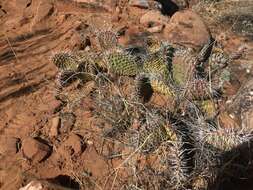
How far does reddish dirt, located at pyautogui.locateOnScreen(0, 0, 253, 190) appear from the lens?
3072mm

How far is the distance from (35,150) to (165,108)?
3.05ft

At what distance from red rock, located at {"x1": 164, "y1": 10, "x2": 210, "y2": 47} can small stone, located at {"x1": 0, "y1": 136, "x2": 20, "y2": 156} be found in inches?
62.6

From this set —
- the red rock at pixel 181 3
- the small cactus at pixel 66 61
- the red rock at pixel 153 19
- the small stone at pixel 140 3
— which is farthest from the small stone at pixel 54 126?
the red rock at pixel 181 3

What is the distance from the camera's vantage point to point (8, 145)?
3.21 m

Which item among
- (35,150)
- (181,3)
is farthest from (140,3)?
(35,150)

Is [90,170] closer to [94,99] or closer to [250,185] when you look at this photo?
[94,99]

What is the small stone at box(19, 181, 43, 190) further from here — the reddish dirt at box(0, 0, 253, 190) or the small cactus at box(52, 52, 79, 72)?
the small cactus at box(52, 52, 79, 72)

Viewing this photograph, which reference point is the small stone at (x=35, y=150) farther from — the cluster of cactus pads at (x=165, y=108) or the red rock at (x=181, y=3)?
the red rock at (x=181, y=3)

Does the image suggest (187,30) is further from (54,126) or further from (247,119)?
(54,126)

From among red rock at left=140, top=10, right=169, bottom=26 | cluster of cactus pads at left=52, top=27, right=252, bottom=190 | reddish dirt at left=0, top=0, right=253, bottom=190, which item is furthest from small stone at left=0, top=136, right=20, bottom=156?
red rock at left=140, top=10, right=169, bottom=26

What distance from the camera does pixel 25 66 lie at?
153 inches

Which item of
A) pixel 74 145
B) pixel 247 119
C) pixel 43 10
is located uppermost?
pixel 43 10

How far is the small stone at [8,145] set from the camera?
125 inches

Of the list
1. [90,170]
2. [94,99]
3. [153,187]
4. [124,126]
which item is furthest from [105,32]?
[153,187]
